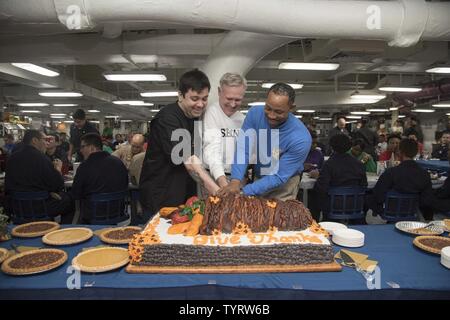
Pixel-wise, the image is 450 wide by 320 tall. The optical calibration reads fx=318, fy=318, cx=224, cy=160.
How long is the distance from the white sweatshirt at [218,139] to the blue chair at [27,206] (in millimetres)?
2167

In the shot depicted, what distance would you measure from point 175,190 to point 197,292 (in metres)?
1.17

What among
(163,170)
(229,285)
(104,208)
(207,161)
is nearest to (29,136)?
(104,208)

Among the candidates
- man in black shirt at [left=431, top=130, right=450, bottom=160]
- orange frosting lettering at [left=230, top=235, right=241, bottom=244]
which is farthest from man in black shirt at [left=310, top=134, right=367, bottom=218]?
man in black shirt at [left=431, top=130, right=450, bottom=160]

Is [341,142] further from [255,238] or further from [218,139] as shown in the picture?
[255,238]

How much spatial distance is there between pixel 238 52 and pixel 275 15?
1196mm

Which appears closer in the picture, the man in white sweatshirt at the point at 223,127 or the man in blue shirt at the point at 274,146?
the man in blue shirt at the point at 274,146

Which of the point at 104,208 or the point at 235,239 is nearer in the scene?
the point at 235,239

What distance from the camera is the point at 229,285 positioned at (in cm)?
158

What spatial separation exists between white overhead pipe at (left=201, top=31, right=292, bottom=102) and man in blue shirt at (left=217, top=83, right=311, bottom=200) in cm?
179

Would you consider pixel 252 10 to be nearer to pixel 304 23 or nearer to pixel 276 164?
pixel 304 23

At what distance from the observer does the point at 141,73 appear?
20.9 feet

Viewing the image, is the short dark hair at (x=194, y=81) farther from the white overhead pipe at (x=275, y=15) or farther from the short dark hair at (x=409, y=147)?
the short dark hair at (x=409, y=147)

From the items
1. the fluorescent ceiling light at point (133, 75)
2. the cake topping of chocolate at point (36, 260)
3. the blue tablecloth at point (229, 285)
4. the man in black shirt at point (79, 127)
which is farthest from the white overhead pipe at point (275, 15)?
the fluorescent ceiling light at point (133, 75)

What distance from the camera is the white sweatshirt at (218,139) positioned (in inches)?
101
